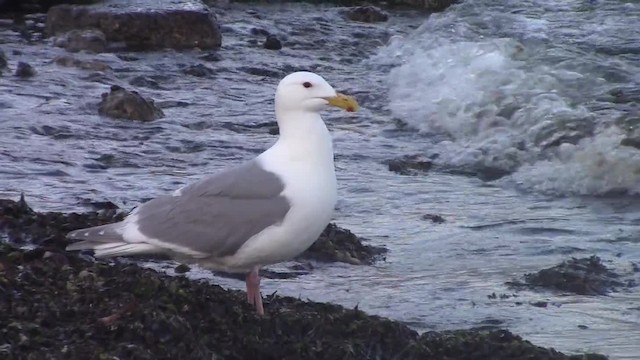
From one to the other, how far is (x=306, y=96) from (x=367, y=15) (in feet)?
37.5

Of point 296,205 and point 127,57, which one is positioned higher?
point 296,205

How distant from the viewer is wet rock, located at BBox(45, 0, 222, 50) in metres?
14.5

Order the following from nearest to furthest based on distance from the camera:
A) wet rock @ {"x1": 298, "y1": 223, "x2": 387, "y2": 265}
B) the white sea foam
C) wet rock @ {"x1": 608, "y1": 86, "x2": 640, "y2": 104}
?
wet rock @ {"x1": 298, "y1": 223, "x2": 387, "y2": 265}, the white sea foam, wet rock @ {"x1": 608, "y1": 86, "x2": 640, "y2": 104}

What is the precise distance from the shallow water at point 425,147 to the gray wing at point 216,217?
2.74 ft

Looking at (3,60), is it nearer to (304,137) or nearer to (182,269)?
(182,269)

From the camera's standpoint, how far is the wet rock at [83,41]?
1380 cm

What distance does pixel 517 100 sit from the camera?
12000mm

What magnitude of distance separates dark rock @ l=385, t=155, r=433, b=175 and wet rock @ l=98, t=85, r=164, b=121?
208 cm

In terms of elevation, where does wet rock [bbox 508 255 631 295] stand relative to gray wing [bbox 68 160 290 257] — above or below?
below

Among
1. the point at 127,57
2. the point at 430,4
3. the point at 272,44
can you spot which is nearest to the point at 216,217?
the point at 127,57

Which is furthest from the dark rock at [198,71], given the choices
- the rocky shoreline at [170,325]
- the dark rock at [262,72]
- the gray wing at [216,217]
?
the gray wing at [216,217]

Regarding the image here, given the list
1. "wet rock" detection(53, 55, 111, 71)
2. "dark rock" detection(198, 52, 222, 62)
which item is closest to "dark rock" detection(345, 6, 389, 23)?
"dark rock" detection(198, 52, 222, 62)

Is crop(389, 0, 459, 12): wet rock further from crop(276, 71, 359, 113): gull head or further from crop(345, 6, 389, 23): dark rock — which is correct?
crop(276, 71, 359, 113): gull head

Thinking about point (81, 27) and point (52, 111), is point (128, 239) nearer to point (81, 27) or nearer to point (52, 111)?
point (52, 111)
